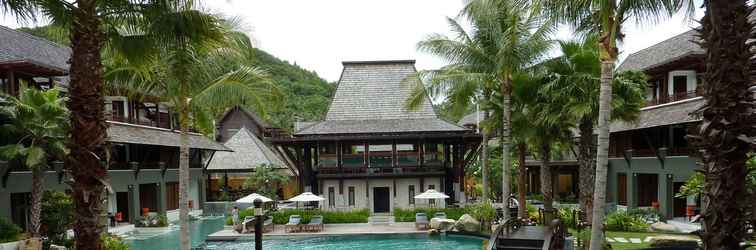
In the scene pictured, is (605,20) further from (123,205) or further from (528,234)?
(123,205)

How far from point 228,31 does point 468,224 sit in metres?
14.2

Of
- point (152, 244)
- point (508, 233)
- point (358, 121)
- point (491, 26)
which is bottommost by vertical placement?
point (152, 244)

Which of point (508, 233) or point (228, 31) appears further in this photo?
point (508, 233)

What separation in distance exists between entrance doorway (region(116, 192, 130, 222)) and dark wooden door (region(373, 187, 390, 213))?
14.1 meters

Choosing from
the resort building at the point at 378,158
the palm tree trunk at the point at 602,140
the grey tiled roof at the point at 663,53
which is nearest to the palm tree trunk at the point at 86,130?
the palm tree trunk at the point at 602,140

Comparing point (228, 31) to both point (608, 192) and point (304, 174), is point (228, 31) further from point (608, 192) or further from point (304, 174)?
point (608, 192)

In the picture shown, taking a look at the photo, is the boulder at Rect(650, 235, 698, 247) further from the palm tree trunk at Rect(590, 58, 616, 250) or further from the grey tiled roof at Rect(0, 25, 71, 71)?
the grey tiled roof at Rect(0, 25, 71, 71)

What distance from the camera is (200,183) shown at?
124 feet

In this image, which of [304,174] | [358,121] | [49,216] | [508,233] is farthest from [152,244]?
[508,233]

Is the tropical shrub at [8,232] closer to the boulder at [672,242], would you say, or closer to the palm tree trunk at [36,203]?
the palm tree trunk at [36,203]

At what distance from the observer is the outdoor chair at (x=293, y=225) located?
24938mm

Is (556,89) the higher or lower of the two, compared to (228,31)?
lower

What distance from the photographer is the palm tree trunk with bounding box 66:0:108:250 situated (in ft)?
23.5

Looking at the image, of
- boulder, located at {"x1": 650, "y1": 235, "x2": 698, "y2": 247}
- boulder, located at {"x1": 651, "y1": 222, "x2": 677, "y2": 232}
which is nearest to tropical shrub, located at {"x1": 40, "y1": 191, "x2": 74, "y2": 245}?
boulder, located at {"x1": 650, "y1": 235, "x2": 698, "y2": 247}
